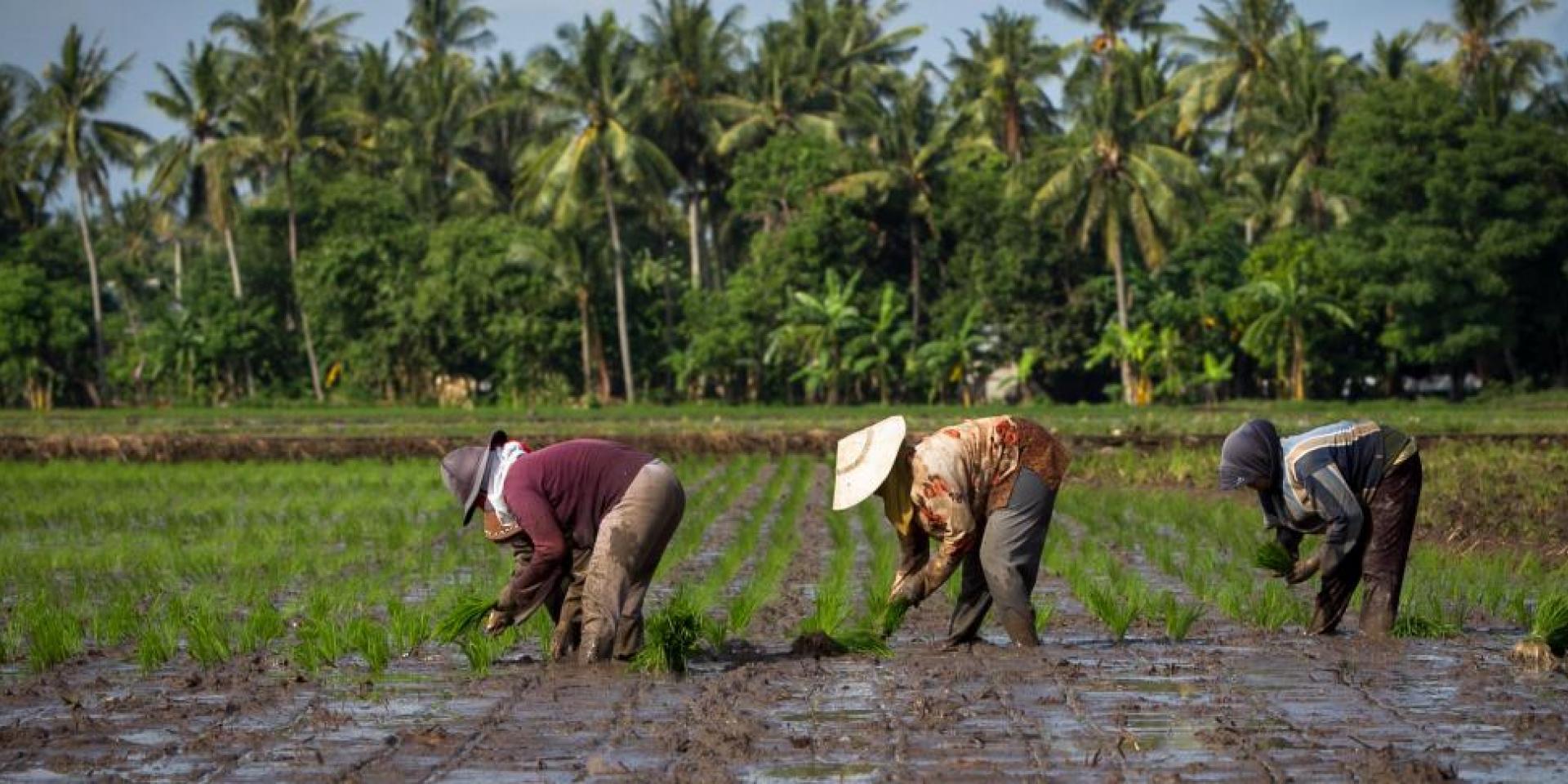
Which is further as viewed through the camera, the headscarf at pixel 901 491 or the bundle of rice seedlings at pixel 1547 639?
the headscarf at pixel 901 491

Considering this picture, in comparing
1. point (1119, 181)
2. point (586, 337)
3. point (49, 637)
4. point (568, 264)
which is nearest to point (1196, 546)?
point (49, 637)

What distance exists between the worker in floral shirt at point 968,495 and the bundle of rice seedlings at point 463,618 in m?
1.43

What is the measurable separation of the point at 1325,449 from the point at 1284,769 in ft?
9.07

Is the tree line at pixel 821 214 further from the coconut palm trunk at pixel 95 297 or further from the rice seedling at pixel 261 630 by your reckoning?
the rice seedling at pixel 261 630

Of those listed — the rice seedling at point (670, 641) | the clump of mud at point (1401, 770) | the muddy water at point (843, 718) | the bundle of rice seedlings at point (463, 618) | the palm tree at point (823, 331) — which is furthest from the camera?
the palm tree at point (823, 331)

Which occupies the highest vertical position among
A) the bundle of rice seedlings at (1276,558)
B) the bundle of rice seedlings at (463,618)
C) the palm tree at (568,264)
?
the palm tree at (568,264)

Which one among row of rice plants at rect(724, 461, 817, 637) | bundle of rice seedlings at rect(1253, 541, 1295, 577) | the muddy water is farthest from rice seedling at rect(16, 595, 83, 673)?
bundle of rice seedlings at rect(1253, 541, 1295, 577)

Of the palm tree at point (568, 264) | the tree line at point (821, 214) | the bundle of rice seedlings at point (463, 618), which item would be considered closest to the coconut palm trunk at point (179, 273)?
the tree line at point (821, 214)

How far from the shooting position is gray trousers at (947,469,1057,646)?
754 centimetres

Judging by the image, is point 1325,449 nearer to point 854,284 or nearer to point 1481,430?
point 1481,430

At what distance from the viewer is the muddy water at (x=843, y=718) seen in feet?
17.8

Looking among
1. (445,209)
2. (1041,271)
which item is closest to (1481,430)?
(1041,271)

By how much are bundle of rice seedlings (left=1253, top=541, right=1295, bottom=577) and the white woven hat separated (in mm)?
1877

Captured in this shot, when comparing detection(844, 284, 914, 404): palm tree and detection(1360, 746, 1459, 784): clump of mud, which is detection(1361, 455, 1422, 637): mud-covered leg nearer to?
detection(1360, 746, 1459, 784): clump of mud
